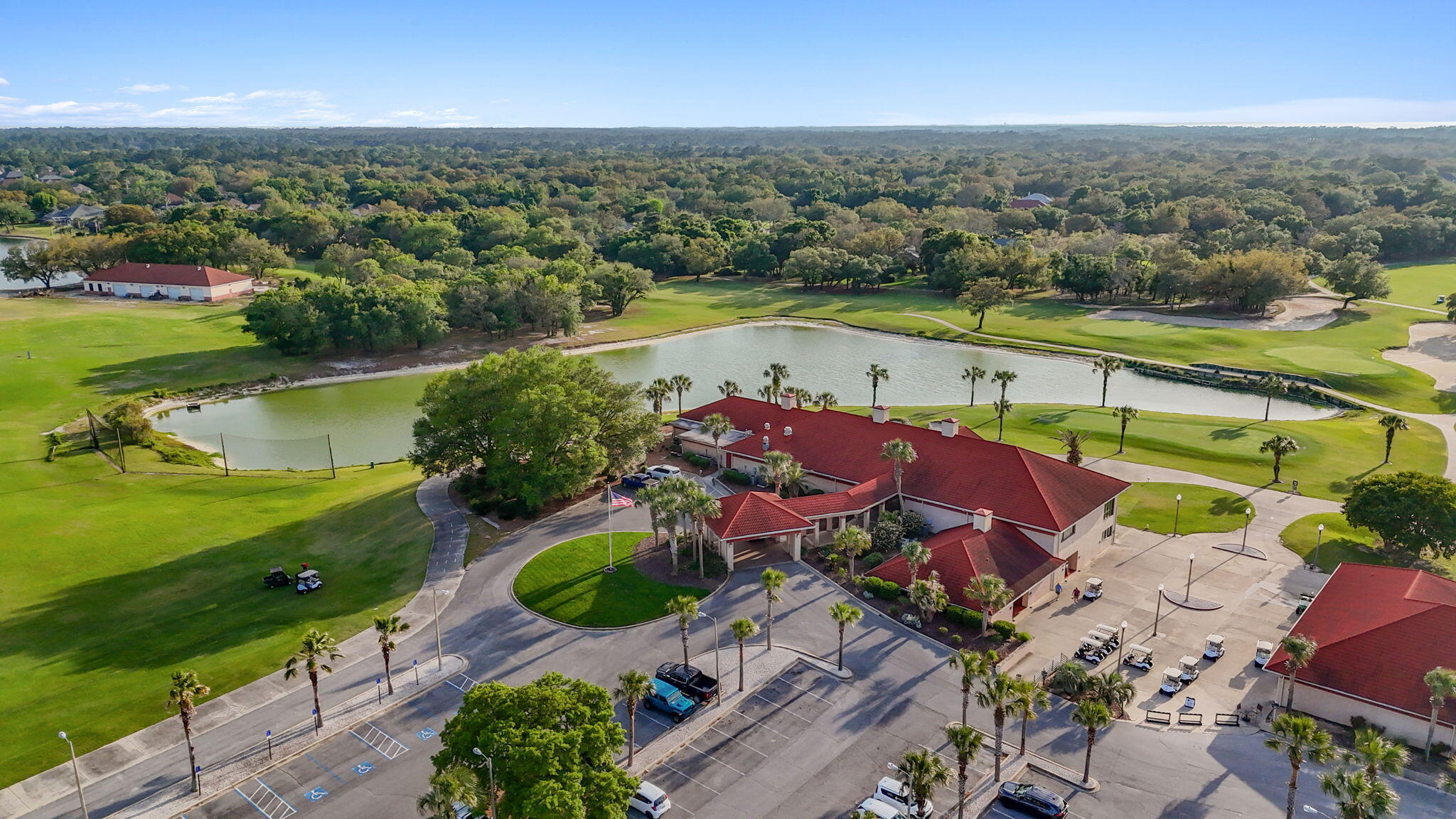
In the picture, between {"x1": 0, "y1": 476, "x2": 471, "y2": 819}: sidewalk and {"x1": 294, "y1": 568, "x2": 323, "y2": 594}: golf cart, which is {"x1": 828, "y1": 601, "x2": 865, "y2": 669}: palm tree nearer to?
{"x1": 0, "y1": 476, "x2": 471, "y2": 819}: sidewalk

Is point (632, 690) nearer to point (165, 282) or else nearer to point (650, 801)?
point (650, 801)

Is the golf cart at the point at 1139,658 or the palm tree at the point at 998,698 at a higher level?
the palm tree at the point at 998,698

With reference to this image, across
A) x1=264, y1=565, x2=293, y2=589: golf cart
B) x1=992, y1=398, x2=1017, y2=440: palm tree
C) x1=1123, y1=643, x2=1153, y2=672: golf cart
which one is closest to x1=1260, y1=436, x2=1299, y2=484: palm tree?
x1=992, y1=398, x2=1017, y2=440: palm tree

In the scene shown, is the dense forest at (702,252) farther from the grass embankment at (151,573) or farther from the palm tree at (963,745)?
Answer: the palm tree at (963,745)

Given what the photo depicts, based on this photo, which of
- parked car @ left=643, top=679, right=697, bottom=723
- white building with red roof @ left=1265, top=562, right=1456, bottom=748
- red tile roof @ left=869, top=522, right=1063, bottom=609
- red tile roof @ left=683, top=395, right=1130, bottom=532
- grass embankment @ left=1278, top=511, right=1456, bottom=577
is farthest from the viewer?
red tile roof @ left=683, top=395, right=1130, bottom=532

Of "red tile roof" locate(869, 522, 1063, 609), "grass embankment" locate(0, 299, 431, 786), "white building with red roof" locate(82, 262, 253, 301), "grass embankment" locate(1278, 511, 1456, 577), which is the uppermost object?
"white building with red roof" locate(82, 262, 253, 301)

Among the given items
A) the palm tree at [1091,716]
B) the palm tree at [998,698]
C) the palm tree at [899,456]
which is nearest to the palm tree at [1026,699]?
the palm tree at [998,698]
